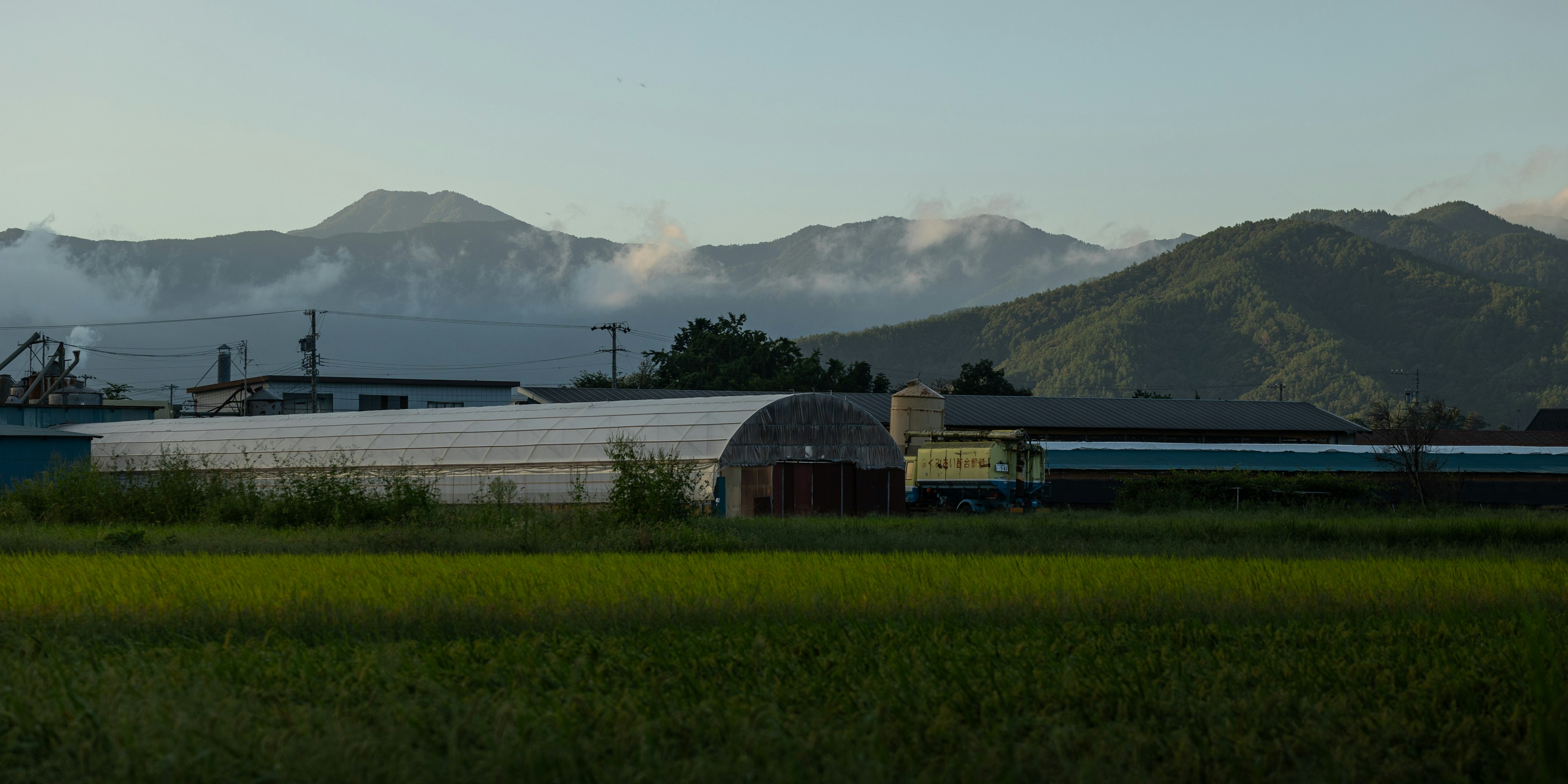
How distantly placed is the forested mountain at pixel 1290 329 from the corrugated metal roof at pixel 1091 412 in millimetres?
90027

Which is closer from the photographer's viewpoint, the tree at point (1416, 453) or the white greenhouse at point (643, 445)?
the white greenhouse at point (643, 445)

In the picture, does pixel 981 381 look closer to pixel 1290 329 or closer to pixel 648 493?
pixel 648 493

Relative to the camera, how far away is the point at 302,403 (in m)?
73.9

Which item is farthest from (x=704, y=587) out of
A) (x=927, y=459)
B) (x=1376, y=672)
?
(x=927, y=459)

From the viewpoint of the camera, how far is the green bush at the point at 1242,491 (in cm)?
3772

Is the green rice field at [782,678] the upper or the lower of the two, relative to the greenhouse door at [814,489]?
upper

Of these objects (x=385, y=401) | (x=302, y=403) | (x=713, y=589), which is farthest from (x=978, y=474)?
(x=302, y=403)

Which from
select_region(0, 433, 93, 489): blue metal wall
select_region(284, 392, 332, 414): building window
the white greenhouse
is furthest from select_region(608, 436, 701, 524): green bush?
select_region(284, 392, 332, 414): building window

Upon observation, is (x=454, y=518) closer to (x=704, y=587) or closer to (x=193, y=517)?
(x=193, y=517)

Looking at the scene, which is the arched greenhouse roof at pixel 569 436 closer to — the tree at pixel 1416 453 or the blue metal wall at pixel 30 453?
the blue metal wall at pixel 30 453

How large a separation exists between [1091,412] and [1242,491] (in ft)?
81.5

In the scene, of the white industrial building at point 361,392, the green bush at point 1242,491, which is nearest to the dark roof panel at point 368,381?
the white industrial building at point 361,392

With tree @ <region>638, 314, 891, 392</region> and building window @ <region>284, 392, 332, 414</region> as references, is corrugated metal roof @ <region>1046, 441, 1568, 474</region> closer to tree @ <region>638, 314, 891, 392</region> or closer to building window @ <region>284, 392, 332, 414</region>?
tree @ <region>638, 314, 891, 392</region>

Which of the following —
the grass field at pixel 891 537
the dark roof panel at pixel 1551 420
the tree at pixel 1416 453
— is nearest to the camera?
the grass field at pixel 891 537
